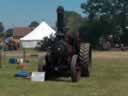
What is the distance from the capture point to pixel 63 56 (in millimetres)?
17703

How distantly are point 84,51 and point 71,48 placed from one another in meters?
0.96

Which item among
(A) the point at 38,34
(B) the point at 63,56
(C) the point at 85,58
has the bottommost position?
(C) the point at 85,58

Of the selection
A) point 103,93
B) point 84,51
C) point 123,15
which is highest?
point 123,15

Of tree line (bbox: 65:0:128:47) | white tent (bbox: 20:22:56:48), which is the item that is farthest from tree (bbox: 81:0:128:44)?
white tent (bbox: 20:22:56:48)

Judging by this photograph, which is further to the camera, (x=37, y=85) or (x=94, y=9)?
(x=94, y=9)

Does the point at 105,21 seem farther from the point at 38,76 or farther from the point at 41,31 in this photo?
the point at 38,76

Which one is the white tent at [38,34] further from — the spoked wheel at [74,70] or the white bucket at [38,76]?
the spoked wheel at [74,70]

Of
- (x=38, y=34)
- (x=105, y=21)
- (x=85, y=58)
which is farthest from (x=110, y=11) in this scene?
(x=85, y=58)

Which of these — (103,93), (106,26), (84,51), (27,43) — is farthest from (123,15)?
(103,93)

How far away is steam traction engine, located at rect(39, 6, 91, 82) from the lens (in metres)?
17.5

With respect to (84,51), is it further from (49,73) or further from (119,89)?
(119,89)

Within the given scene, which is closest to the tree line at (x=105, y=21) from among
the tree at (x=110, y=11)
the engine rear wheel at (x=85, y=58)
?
the tree at (x=110, y=11)

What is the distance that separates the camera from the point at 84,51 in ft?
62.1

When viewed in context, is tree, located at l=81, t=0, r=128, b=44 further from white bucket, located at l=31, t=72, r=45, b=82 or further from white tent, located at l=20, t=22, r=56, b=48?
white bucket, located at l=31, t=72, r=45, b=82
